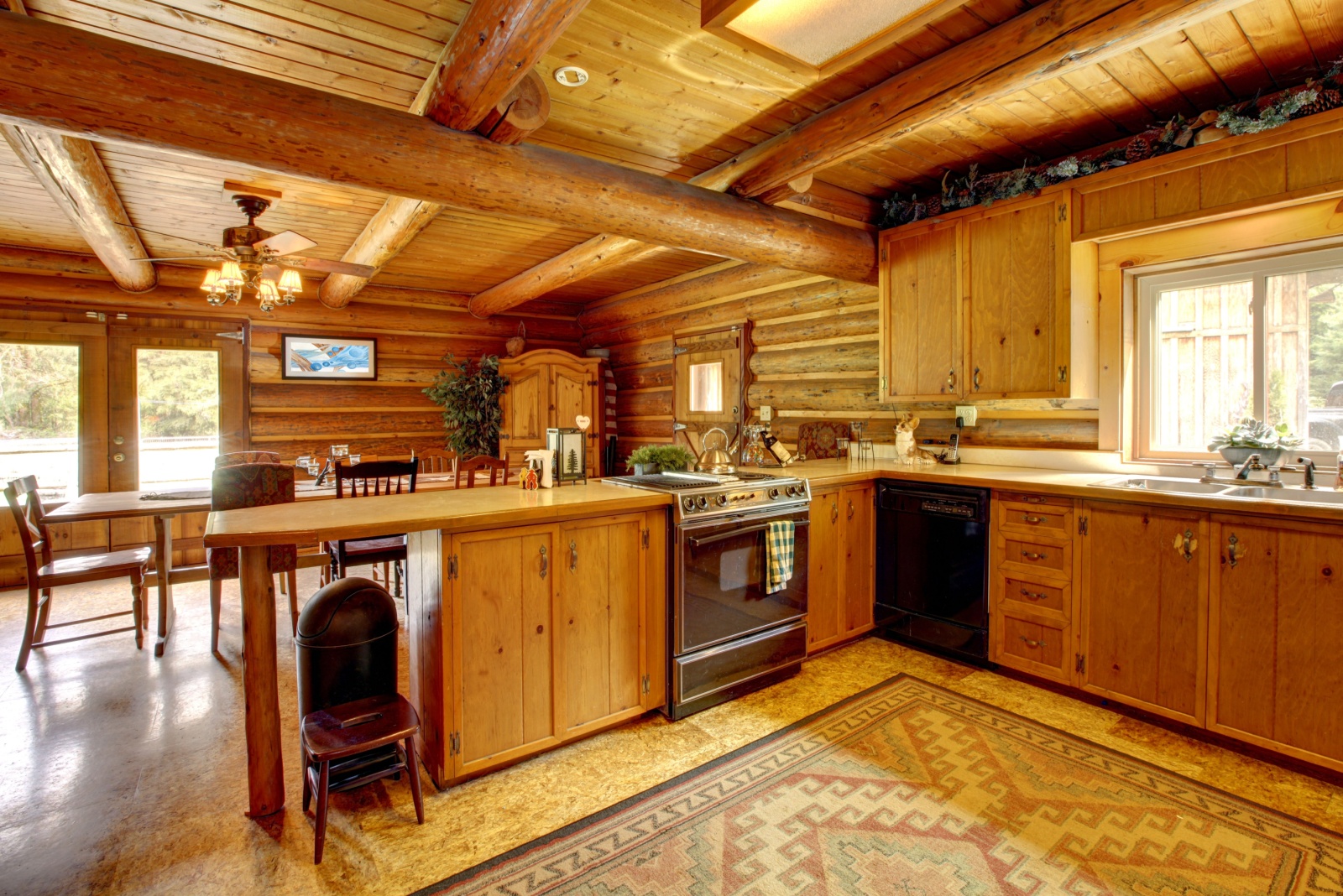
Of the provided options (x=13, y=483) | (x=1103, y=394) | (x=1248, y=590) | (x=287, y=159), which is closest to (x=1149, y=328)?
(x=1103, y=394)

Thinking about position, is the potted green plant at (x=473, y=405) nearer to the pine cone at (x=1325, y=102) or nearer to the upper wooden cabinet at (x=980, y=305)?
the upper wooden cabinet at (x=980, y=305)

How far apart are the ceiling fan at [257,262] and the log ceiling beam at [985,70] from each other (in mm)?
2992

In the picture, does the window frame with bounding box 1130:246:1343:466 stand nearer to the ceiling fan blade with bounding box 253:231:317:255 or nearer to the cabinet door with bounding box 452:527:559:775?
the cabinet door with bounding box 452:527:559:775

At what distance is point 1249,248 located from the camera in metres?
3.01

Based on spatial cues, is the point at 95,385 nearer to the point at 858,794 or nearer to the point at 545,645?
the point at 545,645

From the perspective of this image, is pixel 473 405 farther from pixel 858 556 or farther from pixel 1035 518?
pixel 1035 518

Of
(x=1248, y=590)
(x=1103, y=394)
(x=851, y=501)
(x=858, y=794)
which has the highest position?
(x=1103, y=394)

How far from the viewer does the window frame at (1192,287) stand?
293 centimetres

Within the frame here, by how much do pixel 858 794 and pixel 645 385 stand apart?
16.7ft

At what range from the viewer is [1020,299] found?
3.43m

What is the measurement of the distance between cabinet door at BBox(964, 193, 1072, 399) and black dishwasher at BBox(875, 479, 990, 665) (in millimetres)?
702

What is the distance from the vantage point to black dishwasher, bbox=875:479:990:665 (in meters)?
3.36

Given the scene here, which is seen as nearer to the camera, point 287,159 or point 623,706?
point 287,159

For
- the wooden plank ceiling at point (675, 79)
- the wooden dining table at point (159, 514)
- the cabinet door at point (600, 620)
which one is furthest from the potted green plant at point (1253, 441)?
the wooden dining table at point (159, 514)
